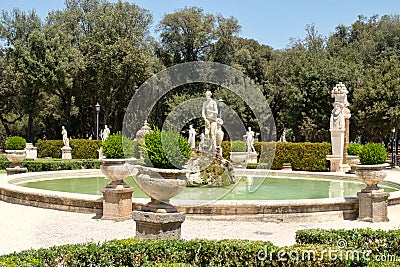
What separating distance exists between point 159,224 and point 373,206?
5.46m

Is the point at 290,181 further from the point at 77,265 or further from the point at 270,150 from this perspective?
the point at 77,265

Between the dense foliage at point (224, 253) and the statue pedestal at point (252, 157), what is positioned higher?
the statue pedestal at point (252, 157)

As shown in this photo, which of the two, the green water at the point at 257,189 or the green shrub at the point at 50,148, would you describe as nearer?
the green water at the point at 257,189

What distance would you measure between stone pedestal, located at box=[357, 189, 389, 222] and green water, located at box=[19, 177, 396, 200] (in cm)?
239

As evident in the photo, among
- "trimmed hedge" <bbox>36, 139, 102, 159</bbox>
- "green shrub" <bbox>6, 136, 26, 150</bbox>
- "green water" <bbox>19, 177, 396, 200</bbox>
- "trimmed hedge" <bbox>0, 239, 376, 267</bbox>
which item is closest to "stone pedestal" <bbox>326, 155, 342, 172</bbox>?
"green water" <bbox>19, 177, 396, 200</bbox>

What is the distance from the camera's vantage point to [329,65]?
3659cm

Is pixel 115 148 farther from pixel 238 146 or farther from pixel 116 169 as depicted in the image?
pixel 238 146

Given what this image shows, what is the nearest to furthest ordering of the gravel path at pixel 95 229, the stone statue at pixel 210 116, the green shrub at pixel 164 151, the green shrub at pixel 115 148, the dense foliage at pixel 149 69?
the green shrub at pixel 164 151 < the gravel path at pixel 95 229 < the green shrub at pixel 115 148 < the stone statue at pixel 210 116 < the dense foliage at pixel 149 69

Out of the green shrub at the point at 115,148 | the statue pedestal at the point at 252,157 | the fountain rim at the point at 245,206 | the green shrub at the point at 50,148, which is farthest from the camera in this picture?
the green shrub at the point at 50,148

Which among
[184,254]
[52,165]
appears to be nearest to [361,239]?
[184,254]

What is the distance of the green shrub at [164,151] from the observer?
6.54 meters

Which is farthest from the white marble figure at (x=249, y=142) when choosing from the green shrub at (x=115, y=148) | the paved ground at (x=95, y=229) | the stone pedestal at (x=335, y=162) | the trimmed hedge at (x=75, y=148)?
the green shrub at (x=115, y=148)

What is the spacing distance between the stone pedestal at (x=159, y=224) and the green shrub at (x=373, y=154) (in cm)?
518

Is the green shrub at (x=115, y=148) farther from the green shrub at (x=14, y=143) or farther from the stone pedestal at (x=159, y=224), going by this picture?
the green shrub at (x=14, y=143)
